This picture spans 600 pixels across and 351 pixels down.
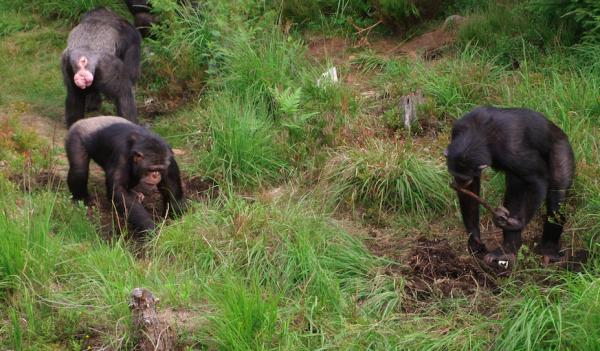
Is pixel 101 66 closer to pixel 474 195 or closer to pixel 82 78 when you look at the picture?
pixel 82 78

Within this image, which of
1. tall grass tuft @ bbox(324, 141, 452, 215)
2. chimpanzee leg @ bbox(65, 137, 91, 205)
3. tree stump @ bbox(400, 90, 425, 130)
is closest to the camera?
tall grass tuft @ bbox(324, 141, 452, 215)

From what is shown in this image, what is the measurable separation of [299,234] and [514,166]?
1.51 meters

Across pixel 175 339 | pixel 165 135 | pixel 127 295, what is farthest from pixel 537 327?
pixel 165 135

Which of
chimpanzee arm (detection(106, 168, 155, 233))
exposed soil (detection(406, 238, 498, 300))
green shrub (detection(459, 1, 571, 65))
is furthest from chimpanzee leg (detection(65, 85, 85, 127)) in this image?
exposed soil (detection(406, 238, 498, 300))

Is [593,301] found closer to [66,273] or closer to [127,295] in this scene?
[127,295]

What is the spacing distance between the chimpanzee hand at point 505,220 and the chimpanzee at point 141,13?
19.2 feet

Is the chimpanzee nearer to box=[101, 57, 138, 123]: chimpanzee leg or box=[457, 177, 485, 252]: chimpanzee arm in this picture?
box=[101, 57, 138, 123]: chimpanzee leg

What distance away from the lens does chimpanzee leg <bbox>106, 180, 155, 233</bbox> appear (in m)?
6.81

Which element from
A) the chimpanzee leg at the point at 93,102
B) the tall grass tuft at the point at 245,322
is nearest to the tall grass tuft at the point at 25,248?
the tall grass tuft at the point at 245,322

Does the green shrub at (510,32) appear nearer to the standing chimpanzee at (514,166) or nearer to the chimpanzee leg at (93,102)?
the standing chimpanzee at (514,166)

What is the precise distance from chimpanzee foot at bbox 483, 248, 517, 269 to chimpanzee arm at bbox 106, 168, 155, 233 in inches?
99.9

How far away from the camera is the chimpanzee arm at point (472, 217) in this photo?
19.7 ft

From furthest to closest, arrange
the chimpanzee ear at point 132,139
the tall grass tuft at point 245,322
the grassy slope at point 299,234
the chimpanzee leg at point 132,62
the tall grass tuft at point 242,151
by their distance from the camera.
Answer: the chimpanzee leg at point 132,62 < the tall grass tuft at point 242,151 < the chimpanzee ear at point 132,139 < the grassy slope at point 299,234 < the tall grass tuft at point 245,322

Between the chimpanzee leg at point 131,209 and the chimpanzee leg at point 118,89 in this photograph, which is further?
the chimpanzee leg at point 118,89
